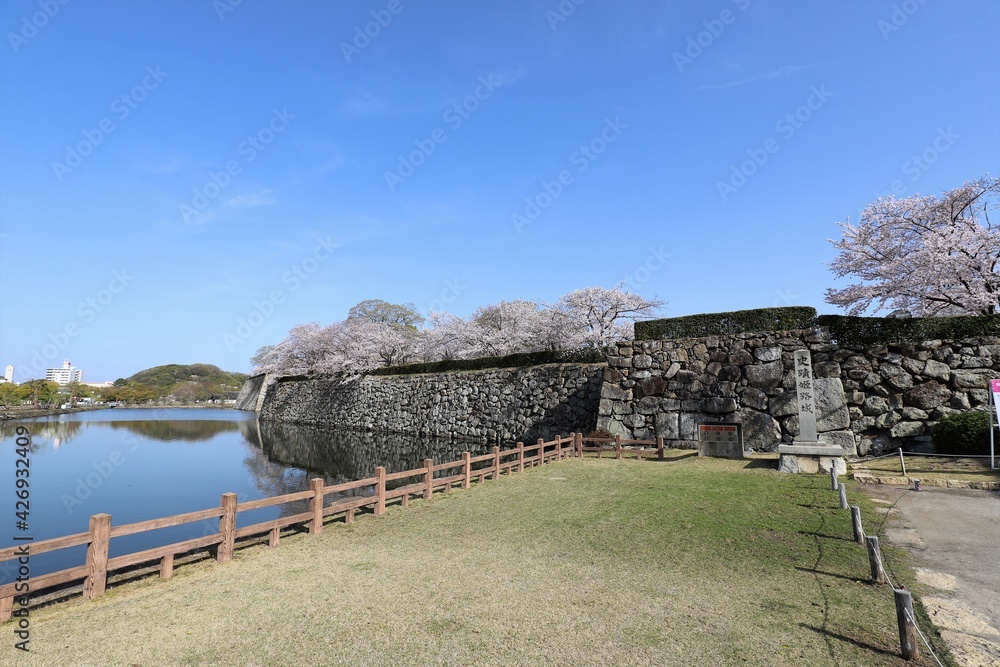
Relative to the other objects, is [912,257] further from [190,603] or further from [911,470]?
[190,603]

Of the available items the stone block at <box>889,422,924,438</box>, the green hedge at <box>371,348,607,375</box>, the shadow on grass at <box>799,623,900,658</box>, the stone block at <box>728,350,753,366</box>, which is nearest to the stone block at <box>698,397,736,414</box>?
the stone block at <box>728,350,753,366</box>

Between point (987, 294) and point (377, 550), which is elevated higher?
point (987, 294)

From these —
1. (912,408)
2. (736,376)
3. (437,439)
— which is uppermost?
(736,376)

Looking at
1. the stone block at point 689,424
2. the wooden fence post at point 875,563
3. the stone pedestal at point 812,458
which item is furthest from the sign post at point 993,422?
the wooden fence post at point 875,563

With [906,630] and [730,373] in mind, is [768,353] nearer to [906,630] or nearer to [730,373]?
[730,373]

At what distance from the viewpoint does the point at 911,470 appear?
1128cm

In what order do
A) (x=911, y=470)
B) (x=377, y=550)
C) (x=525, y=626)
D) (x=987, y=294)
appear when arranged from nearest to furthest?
(x=525, y=626), (x=377, y=550), (x=911, y=470), (x=987, y=294)

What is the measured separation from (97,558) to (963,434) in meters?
16.8

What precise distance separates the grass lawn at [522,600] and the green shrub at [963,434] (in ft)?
20.1

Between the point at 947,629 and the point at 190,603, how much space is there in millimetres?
7158

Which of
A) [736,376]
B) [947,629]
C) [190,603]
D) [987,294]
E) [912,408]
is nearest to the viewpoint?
[947,629]

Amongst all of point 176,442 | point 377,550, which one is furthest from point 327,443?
point 377,550

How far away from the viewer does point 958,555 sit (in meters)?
6.04

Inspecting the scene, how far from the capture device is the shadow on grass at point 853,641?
12.9ft
